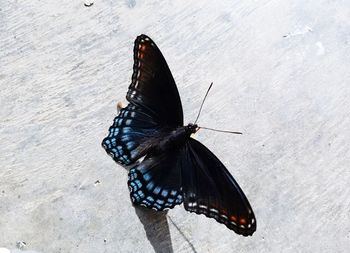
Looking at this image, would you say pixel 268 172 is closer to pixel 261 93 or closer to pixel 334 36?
pixel 261 93

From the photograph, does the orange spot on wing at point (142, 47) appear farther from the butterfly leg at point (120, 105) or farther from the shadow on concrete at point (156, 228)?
the shadow on concrete at point (156, 228)

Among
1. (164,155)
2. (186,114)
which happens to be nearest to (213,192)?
(164,155)

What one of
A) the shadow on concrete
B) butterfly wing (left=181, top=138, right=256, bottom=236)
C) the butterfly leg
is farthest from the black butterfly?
the butterfly leg

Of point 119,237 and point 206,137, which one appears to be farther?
point 206,137

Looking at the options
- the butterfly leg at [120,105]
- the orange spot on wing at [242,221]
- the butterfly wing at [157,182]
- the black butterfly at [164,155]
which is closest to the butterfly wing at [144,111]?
the black butterfly at [164,155]

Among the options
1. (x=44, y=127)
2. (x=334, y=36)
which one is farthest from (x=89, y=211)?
(x=334, y=36)

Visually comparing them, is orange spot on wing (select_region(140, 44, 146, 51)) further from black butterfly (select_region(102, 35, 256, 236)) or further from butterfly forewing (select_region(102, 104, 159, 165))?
→ butterfly forewing (select_region(102, 104, 159, 165))
